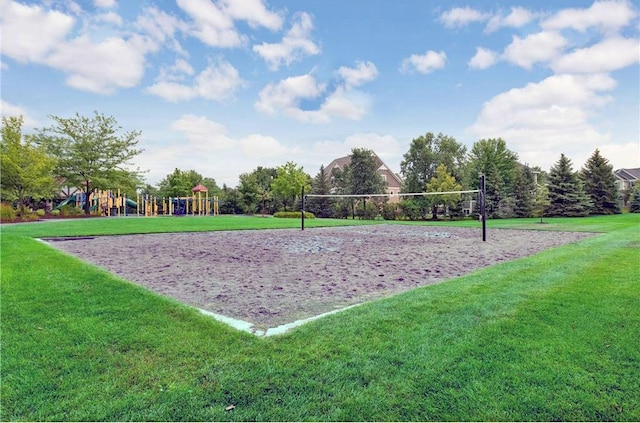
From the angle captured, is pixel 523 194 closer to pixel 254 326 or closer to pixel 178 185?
pixel 254 326

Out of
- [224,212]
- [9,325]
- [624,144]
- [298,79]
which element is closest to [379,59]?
[298,79]

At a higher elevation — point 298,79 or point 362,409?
point 298,79

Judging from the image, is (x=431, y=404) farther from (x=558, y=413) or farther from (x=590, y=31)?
(x=590, y=31)

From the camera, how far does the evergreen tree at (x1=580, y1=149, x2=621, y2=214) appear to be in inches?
1202

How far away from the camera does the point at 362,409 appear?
1.84 metres

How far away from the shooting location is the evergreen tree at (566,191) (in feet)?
92.9

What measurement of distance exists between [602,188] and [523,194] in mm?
6479

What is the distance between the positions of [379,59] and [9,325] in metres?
15.2

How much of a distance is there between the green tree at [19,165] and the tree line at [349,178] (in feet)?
0.17

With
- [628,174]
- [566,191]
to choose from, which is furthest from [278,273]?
[628,174]

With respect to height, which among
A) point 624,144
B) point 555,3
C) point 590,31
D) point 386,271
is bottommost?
point 386,271

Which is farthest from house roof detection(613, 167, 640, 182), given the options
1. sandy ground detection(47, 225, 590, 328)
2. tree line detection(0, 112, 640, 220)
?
sandy ground detection(47, 225, 590, 328)

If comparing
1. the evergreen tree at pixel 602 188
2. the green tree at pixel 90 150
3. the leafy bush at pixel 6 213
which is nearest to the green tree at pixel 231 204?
the green tree at pixel 90 150

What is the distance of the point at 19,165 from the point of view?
2133 cm
